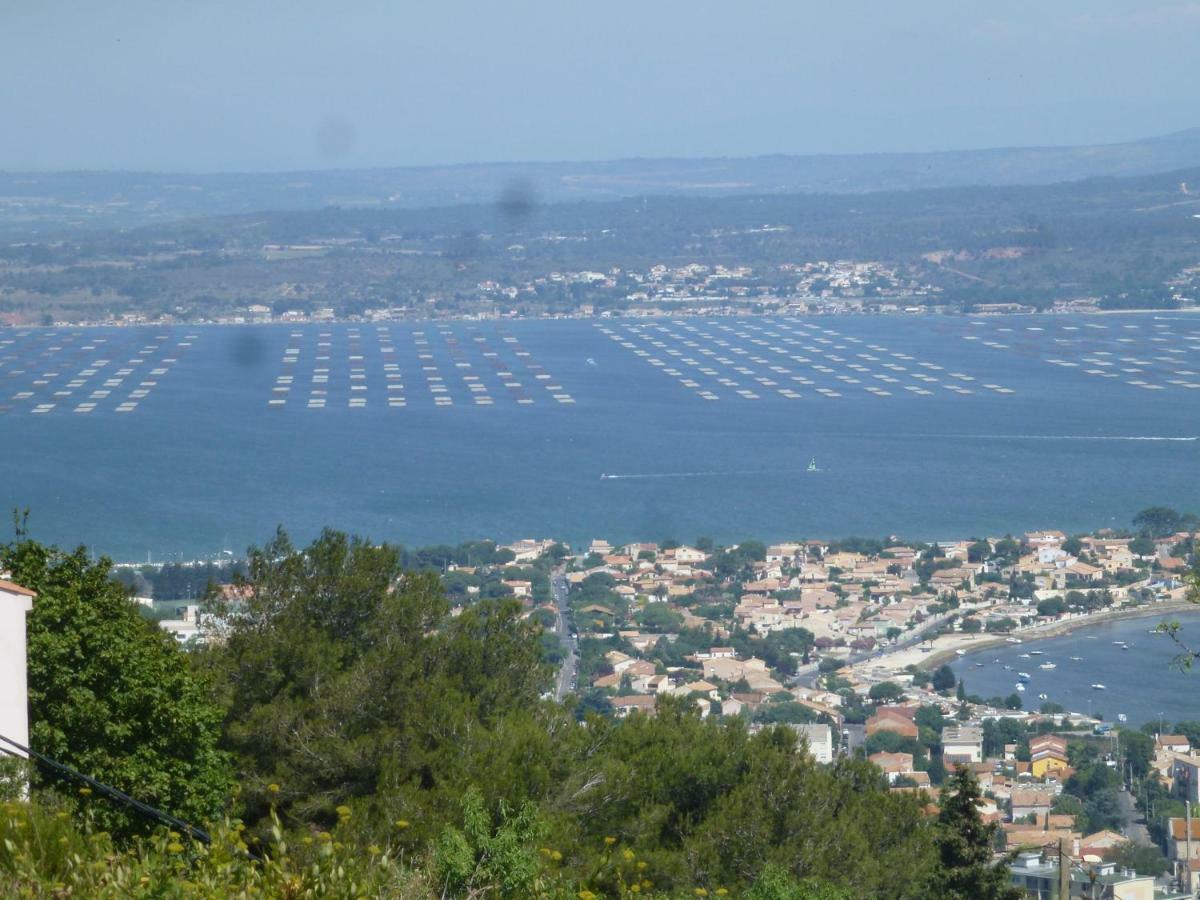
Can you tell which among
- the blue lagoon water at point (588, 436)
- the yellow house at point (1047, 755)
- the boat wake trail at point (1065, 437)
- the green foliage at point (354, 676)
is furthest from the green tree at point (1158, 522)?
the green foliage at point (354, 676)

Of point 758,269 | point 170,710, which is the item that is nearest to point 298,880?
point 170,710

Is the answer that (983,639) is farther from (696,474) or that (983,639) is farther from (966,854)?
(966,854)

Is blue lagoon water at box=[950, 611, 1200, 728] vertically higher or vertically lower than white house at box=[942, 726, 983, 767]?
lower

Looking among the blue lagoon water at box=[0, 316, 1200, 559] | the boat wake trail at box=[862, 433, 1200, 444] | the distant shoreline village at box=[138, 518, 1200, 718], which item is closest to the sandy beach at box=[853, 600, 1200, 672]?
the distant shoreline village at box=[138, 518, 1200, 718]

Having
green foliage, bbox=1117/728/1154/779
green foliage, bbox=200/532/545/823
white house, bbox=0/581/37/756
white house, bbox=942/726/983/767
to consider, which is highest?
white house, bbox=0/581/37/756

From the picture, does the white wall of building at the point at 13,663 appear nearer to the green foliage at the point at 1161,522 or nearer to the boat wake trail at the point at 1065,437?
the green foliage at the point at 1161,522

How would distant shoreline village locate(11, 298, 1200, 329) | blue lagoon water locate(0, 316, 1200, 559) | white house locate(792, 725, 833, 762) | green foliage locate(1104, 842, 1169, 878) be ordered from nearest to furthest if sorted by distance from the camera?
1. green foliage locate(1104, 842, 1169, 878)
2. white house locate(792, 725, 833, 762)
3. blue lagoon water locate(0, 316, 1200, 559)
4. distant shoreline village locate(11, 298, 1200, 329)

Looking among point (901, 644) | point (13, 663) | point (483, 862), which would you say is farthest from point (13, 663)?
point (901, 644)

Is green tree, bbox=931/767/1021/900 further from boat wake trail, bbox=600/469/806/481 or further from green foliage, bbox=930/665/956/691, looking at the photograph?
boat wake trail, bbox=600/469/806/481
